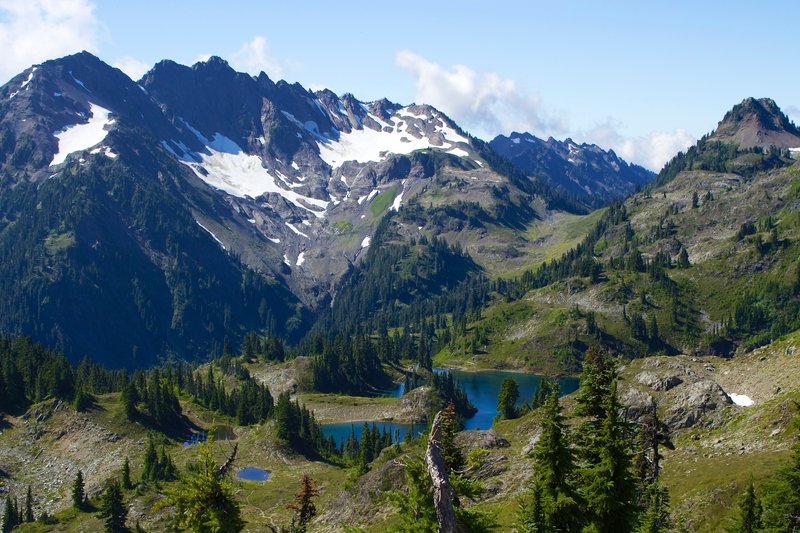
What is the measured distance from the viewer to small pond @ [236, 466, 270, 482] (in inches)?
5069

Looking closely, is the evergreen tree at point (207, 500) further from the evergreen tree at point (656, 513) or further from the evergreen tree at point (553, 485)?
the evergreen tree at point (656, 513)

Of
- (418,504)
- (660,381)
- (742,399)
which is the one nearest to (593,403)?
(418,504)

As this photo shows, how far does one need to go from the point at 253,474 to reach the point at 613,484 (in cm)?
10888

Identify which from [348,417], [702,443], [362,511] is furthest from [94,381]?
[702,443]

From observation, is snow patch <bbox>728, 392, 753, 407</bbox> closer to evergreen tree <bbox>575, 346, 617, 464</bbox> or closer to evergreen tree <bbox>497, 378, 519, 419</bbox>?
evergreen tree <bbox>575, 346, 617, 464</bbox>

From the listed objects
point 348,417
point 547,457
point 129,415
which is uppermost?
point 547,457

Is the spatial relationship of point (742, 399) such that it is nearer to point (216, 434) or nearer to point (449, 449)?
point (449, 449)

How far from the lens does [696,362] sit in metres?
97.1

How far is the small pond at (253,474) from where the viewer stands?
12875 centimetres

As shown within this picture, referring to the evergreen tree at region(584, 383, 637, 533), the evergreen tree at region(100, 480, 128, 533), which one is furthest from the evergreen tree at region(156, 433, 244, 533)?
the evergreen tree at region(100, 480, 128, 533)

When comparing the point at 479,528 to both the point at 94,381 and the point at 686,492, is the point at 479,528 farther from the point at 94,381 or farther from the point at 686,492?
the point at 94,381

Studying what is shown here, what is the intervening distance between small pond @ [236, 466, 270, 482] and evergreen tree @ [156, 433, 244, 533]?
99.6 m

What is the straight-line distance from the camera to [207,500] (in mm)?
32438

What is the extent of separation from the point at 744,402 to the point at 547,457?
5321 centimetres
